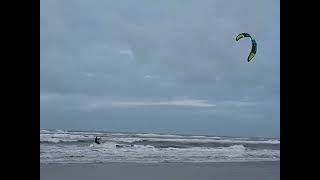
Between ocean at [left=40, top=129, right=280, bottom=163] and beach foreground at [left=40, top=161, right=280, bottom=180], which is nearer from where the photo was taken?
beach foreground at [left=40, top=161, right=280, bottom=180]

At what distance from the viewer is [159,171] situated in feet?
25.8

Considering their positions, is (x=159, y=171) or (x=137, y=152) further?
(x=137, y=152)

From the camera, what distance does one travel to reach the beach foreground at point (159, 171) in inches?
281

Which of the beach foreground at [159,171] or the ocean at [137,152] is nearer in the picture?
the beach foreground at [159,171]

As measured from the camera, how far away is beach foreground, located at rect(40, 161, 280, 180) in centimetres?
714

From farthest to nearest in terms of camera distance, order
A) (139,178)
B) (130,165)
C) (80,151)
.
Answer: (80,151) < (130,165) < (139,178)
